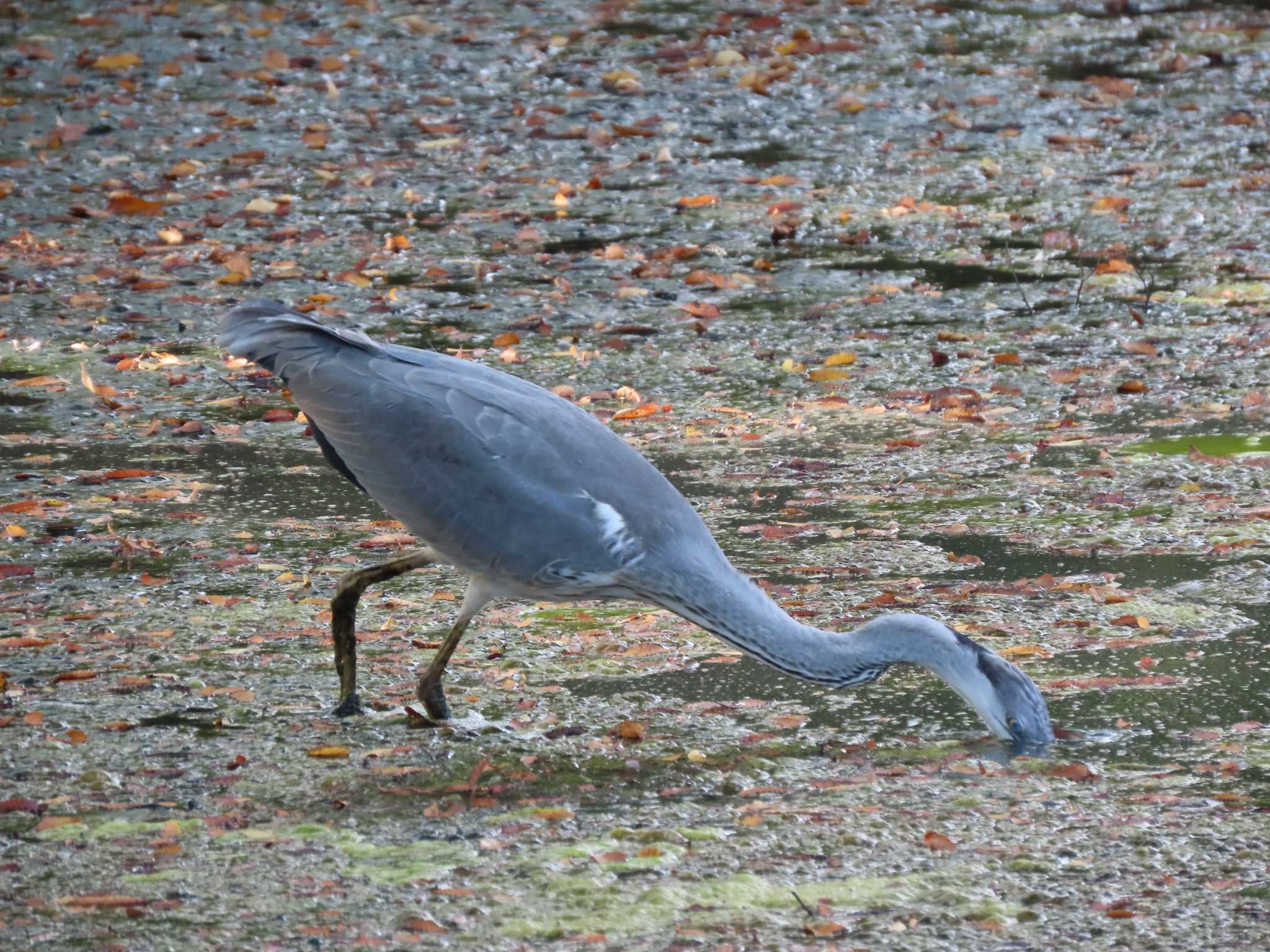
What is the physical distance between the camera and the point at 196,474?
7137mm

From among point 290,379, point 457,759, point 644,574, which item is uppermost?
point 290,379

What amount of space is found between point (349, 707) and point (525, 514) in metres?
0.80

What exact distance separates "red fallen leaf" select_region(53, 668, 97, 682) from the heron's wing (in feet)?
3.24

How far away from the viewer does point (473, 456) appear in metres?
5.15

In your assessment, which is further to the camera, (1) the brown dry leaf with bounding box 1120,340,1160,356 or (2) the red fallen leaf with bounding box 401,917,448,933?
(1) the brown dry leaf with bounding box 1120,340,1160,356

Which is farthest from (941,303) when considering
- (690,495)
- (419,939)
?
(419,939)

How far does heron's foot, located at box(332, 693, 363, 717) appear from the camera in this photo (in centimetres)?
518

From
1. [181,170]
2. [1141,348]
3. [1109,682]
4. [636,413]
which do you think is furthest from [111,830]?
[181,170]

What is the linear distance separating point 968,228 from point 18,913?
24.7 ft

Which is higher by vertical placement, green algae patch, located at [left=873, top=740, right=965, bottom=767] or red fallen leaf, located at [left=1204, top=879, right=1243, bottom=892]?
red fallen leaf, located at [left=1204, top=879, right=1243, bottom=892]

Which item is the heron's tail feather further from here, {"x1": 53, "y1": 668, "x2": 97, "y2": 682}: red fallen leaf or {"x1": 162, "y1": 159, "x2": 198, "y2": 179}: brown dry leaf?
{"x1": 162, "y1": 159, "x2": 198, "y2": 179}: brown dry leaf

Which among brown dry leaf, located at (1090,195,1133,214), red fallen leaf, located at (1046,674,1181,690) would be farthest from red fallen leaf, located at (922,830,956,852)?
brown dry leaf, located at (1090,195,1133,214)

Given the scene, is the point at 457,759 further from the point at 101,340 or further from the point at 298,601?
the point at 101,340

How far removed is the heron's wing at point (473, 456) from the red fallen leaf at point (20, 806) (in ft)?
4.43
